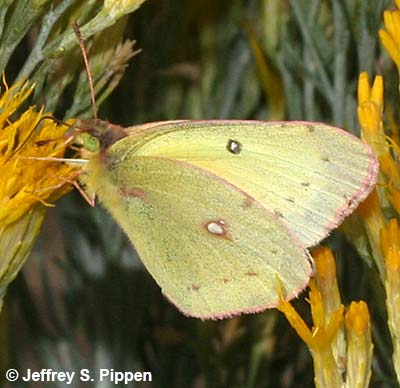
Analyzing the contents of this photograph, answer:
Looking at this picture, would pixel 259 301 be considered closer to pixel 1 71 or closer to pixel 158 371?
pixel 1 71

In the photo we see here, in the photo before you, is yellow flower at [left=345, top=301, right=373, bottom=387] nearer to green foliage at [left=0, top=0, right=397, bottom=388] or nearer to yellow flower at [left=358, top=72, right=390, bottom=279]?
yellow flower at [left=358, top=72, right=390, bottom=279]

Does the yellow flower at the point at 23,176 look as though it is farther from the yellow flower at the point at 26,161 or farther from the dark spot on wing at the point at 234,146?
the dark spot on wing at the point at 234,146

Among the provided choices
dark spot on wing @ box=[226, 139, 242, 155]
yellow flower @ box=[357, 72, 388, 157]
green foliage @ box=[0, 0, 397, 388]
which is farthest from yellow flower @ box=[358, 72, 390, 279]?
green foliage @ box=[0, 0, 397, 388]

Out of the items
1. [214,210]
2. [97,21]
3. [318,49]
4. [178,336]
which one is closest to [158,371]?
[178,336]

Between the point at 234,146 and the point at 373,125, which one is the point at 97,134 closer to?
the point at 234,146


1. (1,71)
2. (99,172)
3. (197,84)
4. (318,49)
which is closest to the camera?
(1,71)

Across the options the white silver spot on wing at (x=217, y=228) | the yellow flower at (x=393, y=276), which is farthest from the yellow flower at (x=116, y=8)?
the yellow flower at (x=393, y=276)
